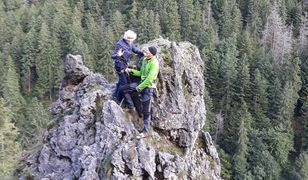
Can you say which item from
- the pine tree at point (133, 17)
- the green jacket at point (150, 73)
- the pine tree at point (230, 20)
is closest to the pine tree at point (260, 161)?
the pine tree at point (230, 20)

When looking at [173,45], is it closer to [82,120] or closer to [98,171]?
[82,120]

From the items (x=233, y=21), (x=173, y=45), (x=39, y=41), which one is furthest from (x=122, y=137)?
(x=233, y=21)

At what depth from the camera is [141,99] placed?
19250mm

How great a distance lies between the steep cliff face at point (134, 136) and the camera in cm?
1858

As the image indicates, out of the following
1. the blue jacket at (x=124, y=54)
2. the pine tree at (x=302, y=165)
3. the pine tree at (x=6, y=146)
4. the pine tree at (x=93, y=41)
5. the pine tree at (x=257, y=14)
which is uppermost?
the pine tree at (x=257, y=14)

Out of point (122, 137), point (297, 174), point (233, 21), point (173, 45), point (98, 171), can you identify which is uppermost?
point (233, 21)

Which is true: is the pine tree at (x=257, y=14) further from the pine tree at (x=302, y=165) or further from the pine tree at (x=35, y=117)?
the pine tree at (x=35, y=117)

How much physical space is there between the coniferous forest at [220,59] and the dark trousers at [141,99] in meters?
47.6

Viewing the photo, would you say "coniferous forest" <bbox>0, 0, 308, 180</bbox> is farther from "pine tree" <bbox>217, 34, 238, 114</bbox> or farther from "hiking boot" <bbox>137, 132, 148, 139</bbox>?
"hiking boot" <bbox>137, 132, 148, 139</bbox>

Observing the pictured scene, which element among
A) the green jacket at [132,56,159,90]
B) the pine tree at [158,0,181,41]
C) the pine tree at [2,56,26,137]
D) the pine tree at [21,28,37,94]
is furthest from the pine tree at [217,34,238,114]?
the green jacket at [132,56,159,90]

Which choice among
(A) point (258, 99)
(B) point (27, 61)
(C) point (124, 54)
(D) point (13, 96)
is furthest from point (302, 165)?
(B) point (27, 61)

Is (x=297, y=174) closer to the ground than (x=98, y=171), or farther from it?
closer to the ground

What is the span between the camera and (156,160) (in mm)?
19078

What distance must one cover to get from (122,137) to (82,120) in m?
2.51
